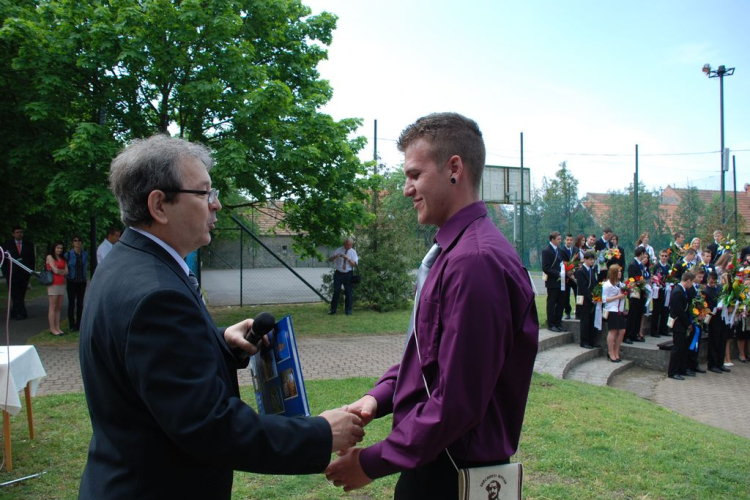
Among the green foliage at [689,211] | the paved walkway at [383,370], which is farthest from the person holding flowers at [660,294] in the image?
the green foliage at [689,211]

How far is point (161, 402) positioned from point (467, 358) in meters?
0.97

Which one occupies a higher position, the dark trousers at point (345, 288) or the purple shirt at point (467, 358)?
the purple shirt at point (467, 358)

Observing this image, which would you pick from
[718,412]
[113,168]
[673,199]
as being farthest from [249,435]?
[673,199]

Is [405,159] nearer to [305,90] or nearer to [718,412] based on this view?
[718,412]

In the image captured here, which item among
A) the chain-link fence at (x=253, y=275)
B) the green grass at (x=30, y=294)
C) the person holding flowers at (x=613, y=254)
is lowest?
the green grass at (x=30, y=294)

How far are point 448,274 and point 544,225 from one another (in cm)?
2889

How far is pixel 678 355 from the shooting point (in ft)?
37.3

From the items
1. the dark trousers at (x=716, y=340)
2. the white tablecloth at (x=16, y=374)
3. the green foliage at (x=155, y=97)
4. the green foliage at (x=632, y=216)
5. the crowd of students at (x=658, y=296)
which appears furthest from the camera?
the green foliage at (x=632, y=216)

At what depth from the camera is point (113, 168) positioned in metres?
2.03

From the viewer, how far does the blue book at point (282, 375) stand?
6.97 ft

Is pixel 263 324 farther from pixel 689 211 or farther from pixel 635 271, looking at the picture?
pixel 689 211

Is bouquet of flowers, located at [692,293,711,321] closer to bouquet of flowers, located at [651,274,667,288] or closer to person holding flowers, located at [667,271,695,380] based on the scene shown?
person holding flowers, located at [667,271,695,380]

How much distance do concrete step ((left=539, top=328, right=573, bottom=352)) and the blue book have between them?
34.0 ft

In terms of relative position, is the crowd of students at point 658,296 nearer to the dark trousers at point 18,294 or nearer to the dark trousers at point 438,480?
the dark trousers at point 438,480
